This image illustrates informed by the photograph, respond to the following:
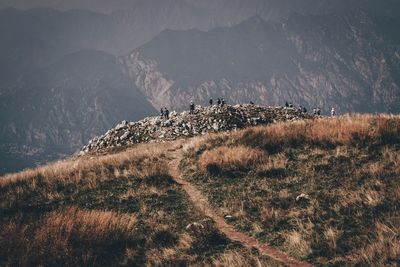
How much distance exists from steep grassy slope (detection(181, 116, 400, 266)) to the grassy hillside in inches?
1.6

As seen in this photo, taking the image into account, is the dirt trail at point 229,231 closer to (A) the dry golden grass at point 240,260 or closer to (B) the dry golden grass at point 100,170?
(A) the dry golden grass at point 240,260

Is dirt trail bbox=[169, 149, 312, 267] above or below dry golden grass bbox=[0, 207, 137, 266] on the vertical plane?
below

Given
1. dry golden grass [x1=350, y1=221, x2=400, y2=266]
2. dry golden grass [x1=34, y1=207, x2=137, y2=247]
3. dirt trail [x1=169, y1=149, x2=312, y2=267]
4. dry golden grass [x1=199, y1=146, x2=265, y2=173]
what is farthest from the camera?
dry golden grass [x1=199, y1=146, x2=265, y2=173]

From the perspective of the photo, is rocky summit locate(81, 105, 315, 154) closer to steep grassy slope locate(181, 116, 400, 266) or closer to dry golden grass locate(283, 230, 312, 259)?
steep grassy slope locate(181, 116, 400, 266)

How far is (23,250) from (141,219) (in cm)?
392

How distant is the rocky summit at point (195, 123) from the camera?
41.3 m

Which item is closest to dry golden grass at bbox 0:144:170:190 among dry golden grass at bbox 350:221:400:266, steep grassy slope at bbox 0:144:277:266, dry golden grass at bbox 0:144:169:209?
dry golden grass at bbox 0:144:169:209

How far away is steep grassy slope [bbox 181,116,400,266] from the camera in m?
9.16

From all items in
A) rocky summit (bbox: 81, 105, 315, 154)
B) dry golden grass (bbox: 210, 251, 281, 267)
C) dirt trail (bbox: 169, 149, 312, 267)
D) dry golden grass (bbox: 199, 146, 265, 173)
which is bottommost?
rocky summit (bbox: 81, 105, 315, 154)

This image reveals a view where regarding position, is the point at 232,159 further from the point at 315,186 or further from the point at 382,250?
the point at 382,250

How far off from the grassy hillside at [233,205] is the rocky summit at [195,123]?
2157 centimetres

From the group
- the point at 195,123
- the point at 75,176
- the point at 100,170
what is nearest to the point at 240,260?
the point at 75,176

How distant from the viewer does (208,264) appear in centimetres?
924

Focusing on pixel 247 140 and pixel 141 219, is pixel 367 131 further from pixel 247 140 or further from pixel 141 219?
pixel 141 219
